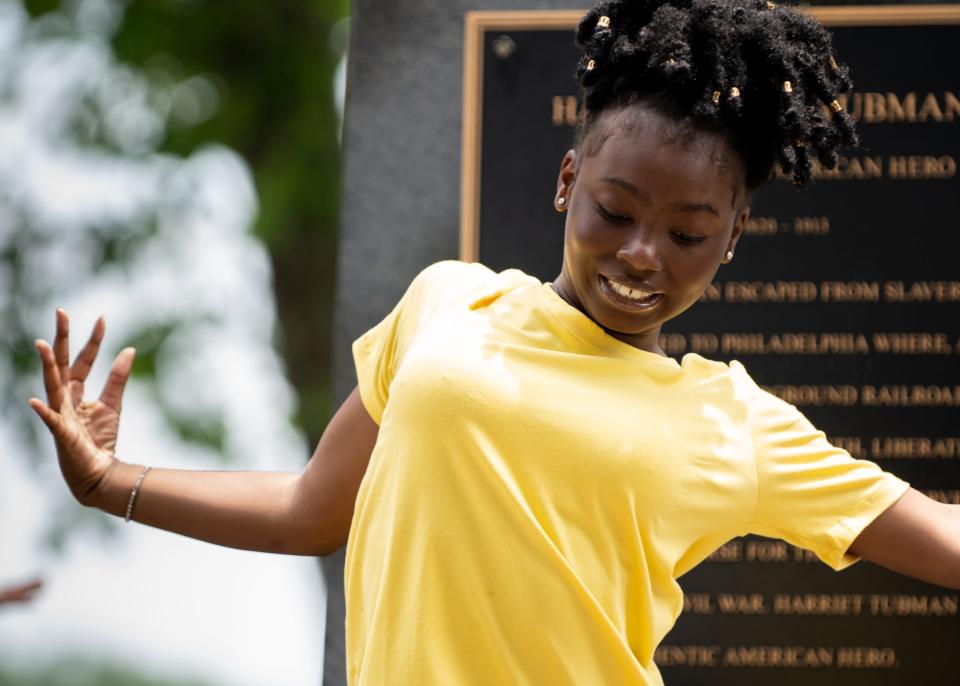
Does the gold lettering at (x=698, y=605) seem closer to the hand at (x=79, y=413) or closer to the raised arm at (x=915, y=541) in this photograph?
the raised arm at (x=915, y=541)

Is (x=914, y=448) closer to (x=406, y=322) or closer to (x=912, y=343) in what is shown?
(x=912, y=343)

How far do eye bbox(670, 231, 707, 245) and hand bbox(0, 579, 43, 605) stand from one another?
52.2 inches

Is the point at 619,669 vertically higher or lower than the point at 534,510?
lower

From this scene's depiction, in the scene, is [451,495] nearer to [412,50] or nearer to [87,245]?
[412,50]

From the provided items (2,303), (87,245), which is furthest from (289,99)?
(2,303)

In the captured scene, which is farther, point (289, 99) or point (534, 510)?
point (289, 99)

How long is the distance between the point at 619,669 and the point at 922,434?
173 cm

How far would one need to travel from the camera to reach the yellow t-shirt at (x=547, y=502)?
1.93 metres

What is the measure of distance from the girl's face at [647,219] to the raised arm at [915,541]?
0.46 meters

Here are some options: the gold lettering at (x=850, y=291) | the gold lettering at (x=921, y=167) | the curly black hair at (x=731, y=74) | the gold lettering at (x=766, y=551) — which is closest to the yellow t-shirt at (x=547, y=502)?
the curly black hair at (x=731, y=74)

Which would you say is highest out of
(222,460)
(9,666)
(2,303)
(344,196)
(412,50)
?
(412,50)

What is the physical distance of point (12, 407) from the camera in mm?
6742

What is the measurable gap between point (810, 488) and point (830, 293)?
4.92 feet

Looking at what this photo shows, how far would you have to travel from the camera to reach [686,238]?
81.7 inches
